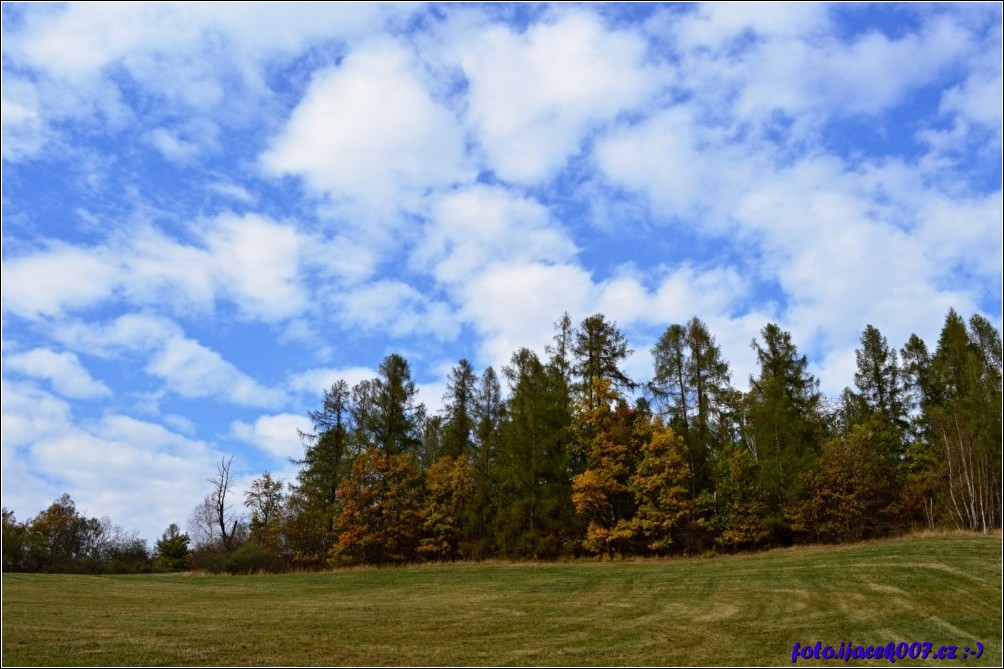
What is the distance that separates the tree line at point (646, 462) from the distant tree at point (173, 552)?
18.5 ft

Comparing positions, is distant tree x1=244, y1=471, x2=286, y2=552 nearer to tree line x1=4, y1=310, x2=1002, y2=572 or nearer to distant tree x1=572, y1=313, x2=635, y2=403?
tree line x1=4, y1=310, x2=1002, y2=572

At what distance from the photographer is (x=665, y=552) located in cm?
4272

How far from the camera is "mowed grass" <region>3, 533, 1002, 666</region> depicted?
12.7m

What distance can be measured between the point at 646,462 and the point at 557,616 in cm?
2627

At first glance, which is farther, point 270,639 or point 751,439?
point 751,439

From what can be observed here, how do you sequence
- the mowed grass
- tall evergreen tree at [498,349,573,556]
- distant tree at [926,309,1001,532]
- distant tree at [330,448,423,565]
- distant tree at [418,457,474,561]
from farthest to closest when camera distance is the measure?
distant tree at [330,448,423,565], distant tree at [418,457,474,561], tall evergreen tree at [498,349,573,556], distant tree at [926,309,1001,532], the mowed grass

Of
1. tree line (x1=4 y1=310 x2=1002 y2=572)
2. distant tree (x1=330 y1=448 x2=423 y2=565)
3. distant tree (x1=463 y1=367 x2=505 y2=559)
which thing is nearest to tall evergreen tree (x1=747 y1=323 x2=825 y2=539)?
tree line (x1=4 y1=310 x2=1002 y2=572)

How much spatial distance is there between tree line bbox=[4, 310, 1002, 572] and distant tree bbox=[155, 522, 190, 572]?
5.65 m

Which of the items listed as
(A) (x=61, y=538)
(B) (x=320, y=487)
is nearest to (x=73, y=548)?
(A) (x=61, y=538)

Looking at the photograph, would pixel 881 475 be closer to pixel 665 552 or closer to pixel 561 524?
pixel 665 552

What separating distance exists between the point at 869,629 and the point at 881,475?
3190 centimetres

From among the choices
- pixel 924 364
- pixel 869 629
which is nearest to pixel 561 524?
pixel 869 629

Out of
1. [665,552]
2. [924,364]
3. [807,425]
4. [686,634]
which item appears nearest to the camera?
[686,634]

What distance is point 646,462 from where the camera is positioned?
4369 centimetres
